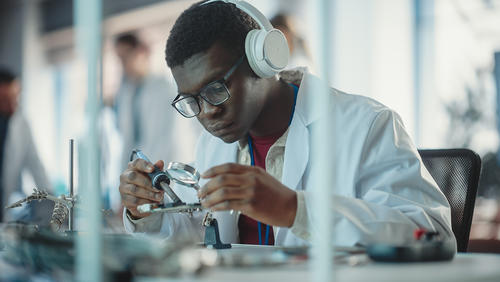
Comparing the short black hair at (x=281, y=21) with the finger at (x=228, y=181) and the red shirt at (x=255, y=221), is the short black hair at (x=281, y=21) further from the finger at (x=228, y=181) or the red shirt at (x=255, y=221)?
the finger at (x=228, y=181)

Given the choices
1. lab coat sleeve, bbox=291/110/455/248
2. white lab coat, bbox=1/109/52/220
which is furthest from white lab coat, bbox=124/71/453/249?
white lab coat, bbox=1/109/52/220

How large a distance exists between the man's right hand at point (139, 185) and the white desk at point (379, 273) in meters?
0.49

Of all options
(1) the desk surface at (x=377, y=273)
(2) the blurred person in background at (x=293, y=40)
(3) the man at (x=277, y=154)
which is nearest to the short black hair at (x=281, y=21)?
(2) the blurred person in background at (x=293, y=40)

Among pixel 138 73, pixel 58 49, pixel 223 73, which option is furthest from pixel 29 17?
pixel 223 73

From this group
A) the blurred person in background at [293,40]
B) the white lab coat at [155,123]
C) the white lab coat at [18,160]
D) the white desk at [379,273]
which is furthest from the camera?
the white lab coat at [18,160]

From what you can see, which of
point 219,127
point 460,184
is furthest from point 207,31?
point 460,184

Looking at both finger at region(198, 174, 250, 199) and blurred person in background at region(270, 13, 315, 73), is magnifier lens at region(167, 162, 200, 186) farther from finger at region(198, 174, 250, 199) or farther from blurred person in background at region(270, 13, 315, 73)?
blurred person in background at region(270, 13, 315, 73)

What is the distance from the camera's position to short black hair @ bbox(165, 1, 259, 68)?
136 centimetres

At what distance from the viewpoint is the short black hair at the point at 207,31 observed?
136 centimetres

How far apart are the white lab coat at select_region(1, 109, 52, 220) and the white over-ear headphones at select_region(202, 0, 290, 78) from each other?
3036 mm

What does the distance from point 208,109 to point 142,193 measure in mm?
240

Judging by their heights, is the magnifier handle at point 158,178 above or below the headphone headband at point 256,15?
below

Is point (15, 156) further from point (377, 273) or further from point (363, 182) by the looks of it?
point (377, 273)

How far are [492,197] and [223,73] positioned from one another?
2994 mm
